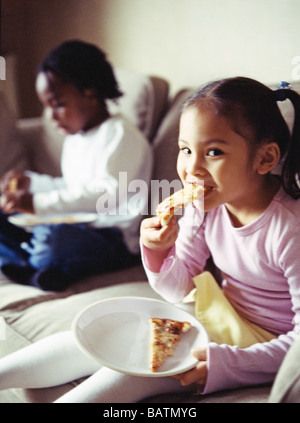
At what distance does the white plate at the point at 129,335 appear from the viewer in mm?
786

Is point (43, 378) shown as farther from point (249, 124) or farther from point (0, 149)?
point (0, 149)

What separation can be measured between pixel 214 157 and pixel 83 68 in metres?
0.95

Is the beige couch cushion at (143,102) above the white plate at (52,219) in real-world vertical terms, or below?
above

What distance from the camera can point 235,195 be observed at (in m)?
0.84

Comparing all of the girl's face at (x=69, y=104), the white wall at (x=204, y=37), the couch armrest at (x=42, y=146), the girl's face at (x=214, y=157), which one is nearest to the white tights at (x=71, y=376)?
the girl's face at (x=214, y=157)

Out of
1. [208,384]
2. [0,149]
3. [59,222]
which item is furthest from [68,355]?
[0,149]

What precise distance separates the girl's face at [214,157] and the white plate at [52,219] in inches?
Result: 24.5

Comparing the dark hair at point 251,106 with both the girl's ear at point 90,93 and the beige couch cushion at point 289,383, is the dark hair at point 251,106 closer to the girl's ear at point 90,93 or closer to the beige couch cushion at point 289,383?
the beige couch cushion at point 289,383

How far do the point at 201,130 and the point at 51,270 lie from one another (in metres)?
0.68

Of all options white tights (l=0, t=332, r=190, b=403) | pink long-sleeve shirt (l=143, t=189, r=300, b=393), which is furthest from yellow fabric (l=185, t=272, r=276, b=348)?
white tights (l=0, t=332, r=190, b=403)

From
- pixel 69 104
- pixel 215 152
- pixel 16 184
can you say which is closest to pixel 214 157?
pixel 215 152

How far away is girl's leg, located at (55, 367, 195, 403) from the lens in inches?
30.3

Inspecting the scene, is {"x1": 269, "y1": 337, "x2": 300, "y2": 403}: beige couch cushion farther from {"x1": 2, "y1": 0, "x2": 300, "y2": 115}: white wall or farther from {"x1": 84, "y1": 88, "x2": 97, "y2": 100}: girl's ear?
{"x1": 84, "y1": 88, "x2": 97, "y2": 100}: girl's ear

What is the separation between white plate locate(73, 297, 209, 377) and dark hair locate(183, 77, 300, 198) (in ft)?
1.09
